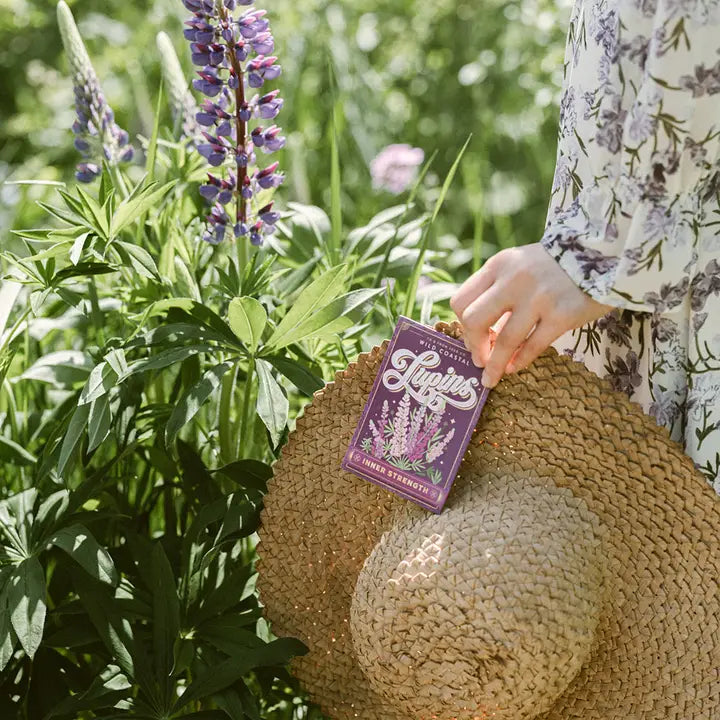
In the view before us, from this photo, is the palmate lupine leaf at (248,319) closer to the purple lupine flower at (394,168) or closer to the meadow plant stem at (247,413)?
the meadow plant stem at (247,413)

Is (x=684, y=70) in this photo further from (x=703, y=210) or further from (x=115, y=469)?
(x=115, y=469)

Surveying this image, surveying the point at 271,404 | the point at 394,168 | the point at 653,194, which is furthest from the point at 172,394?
the point at 394,168

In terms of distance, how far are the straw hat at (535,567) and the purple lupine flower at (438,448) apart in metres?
0.05

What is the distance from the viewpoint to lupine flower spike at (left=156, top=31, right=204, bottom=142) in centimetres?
143

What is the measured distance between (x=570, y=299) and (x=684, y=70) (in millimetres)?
235

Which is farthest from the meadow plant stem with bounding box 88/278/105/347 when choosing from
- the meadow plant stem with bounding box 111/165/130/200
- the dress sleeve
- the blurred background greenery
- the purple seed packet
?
the blurred background greenery

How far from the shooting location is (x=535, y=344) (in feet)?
3.35

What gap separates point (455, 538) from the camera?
3.35 feet

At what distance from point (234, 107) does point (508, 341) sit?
0.47m

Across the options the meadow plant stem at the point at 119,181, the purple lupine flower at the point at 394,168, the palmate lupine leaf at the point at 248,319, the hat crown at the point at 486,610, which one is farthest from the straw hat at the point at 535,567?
the purple lupine flower at the point at 394,168

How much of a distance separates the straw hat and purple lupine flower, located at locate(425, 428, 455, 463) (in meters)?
0.05

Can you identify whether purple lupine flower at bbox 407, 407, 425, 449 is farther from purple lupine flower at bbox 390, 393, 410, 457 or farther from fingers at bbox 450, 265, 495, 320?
fingers at bbox 450, 265, 495, 320

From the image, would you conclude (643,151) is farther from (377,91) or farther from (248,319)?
(377,91)

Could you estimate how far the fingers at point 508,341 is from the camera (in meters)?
1.00
